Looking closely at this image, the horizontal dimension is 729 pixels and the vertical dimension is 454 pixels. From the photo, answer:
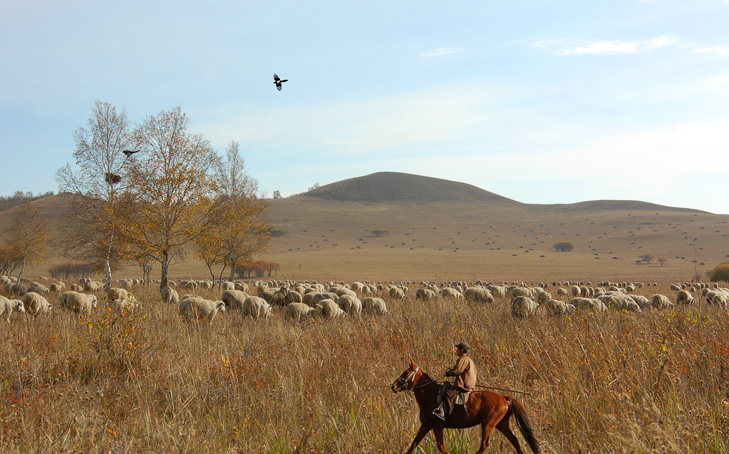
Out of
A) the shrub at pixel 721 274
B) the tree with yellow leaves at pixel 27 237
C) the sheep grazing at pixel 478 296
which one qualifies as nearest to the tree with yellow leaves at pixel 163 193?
the sheep grazing at pixel 478 296

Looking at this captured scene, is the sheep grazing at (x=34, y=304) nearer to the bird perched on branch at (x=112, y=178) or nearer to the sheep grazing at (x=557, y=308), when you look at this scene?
the bird perched on branch at (x=112, y=178)

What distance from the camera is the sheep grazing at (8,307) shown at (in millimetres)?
12571

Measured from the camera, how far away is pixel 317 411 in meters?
4.72

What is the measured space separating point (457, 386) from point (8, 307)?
575 inches

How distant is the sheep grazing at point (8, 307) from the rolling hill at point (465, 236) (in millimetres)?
27442

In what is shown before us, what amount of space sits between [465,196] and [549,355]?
164433 mm

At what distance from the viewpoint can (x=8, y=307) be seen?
1287cm

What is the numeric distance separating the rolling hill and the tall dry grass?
36.6m

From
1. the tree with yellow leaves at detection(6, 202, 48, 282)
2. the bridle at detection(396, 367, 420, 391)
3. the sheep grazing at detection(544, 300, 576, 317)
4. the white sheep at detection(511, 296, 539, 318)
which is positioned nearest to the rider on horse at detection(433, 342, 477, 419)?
the bridle at detection(396, 367, 420, 391)

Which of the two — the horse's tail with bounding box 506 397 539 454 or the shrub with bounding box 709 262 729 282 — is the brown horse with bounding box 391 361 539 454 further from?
the shrub with bounding box 709 262 729 282

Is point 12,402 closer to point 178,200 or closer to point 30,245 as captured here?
point 178,200

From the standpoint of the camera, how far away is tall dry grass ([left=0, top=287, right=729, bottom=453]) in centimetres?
391

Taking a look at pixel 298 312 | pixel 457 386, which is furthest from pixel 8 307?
pixel 457 386

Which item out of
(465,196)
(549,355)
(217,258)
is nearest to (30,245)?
(217,258)
